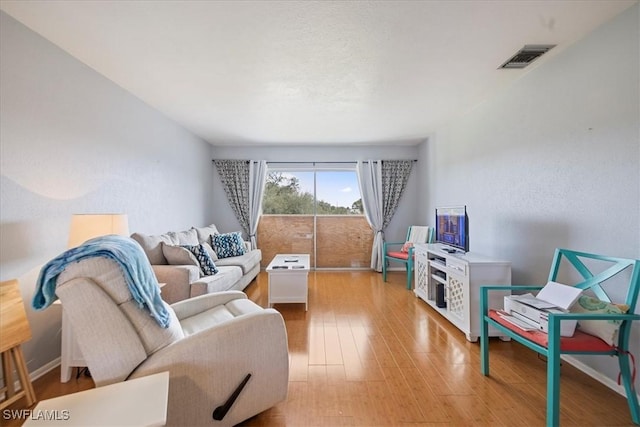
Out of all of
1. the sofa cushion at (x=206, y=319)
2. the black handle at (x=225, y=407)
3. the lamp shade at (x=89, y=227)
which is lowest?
the black handle at (x=225, y=407)

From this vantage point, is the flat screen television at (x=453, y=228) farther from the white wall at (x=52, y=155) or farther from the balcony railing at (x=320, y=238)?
the white wall at (x=52, y=155)

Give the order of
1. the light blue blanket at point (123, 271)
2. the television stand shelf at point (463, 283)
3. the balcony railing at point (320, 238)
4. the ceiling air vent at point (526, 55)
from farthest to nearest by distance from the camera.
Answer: the balcony railing at point (320, 238) < the television stand shelf at point (463, 283) < the ceiling air vent at point (526, 55) < the light blue blanket at point (123, 271)

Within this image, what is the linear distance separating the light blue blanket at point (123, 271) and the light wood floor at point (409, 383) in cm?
90

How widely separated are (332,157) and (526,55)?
11.3 feet

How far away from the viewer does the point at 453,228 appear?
310cm

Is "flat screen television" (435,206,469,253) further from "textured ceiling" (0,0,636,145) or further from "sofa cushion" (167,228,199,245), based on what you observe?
"sofa cushion" (167,228,199,245)

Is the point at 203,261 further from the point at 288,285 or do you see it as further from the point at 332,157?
the point at 332,157

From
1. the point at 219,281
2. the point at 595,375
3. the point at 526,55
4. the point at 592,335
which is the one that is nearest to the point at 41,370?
the point at 219,281

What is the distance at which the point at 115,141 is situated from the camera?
2.76 m

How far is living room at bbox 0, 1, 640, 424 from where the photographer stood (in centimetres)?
179

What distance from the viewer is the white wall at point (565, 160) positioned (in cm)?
176

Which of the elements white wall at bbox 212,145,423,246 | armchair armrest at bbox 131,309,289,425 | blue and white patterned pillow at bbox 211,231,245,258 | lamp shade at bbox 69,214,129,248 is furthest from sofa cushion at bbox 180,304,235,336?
white wall at bbox 212,145,423,246

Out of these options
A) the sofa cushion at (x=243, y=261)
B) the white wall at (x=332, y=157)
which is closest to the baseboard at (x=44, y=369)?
the sofa cushion at (x=243, y=261)

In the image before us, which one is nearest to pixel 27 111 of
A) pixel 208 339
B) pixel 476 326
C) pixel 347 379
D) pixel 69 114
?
pixel 69 114
